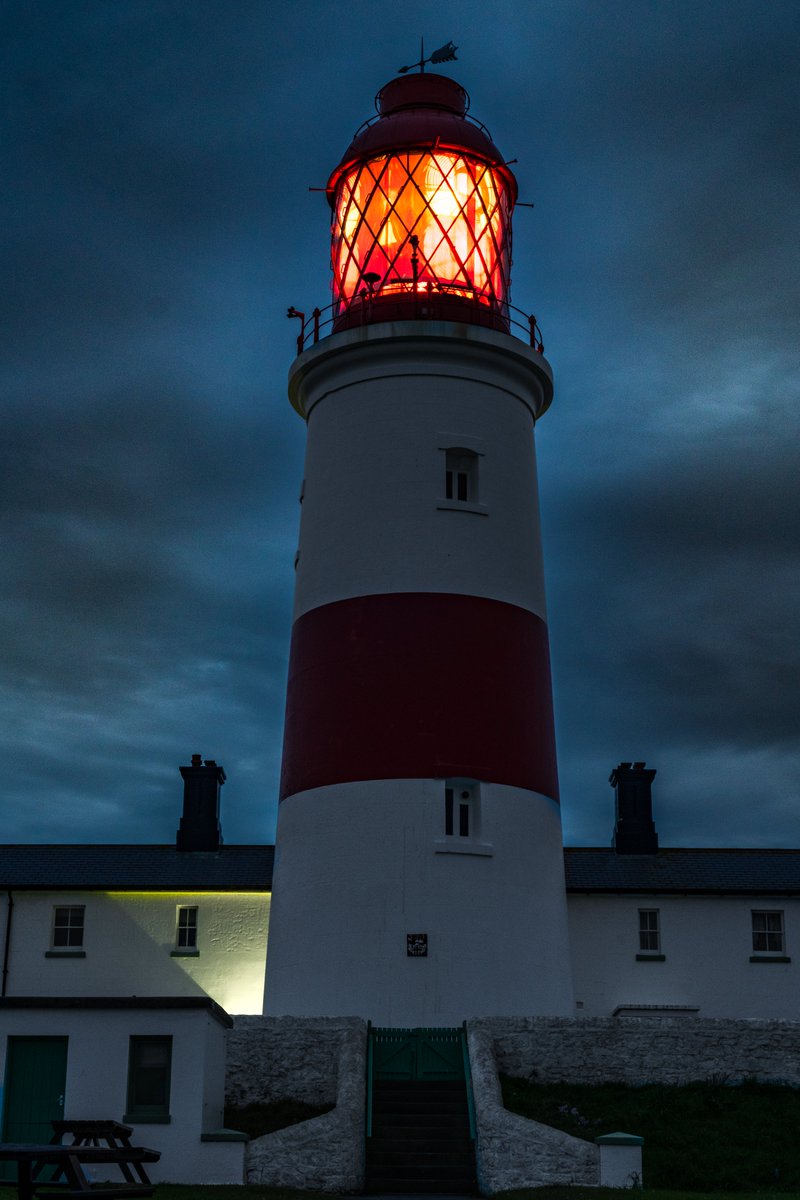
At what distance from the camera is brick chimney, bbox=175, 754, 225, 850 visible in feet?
126

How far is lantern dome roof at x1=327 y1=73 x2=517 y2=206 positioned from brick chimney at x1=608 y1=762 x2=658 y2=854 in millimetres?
14456

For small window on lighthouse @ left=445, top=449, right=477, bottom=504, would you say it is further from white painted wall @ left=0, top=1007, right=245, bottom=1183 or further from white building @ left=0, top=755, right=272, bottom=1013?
white painted wall @ left=0, top=1007, right=245, bottom=1183

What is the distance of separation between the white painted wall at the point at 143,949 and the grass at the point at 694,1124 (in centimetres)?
1214

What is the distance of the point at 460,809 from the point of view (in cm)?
2841

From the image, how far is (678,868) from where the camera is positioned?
36406 millimetres

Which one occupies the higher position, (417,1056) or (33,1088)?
(417,1056)

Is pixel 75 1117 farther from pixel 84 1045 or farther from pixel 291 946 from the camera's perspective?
pixel 291 946

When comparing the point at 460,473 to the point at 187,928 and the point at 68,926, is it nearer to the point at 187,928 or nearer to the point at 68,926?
the point at 187,928

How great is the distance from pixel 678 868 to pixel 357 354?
46.7 feet

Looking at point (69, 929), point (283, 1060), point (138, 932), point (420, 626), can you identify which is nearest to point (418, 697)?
point (420, 626)

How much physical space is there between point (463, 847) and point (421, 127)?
14316 millimetres

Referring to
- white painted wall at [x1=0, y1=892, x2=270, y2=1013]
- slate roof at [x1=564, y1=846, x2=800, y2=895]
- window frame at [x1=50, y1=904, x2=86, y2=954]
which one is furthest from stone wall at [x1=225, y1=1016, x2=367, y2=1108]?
window frame at [x1=50, y1=904, x2=86, y2=954]

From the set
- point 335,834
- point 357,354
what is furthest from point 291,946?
point 357,354

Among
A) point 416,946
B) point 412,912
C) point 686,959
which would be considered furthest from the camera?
point 686,959
